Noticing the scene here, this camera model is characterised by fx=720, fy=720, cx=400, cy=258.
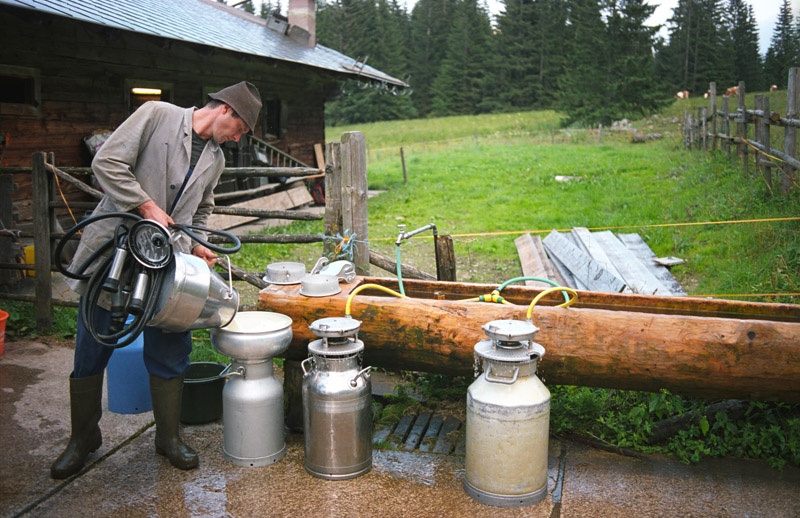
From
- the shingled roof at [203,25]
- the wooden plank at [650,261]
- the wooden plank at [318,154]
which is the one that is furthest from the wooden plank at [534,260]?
the wooden plank at [318,154]

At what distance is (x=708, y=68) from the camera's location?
30469 mm

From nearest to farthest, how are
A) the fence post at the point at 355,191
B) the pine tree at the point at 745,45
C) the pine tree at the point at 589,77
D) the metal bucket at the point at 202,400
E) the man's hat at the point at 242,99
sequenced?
the man's hat at the point at 242,99
the metal bucket at the point at 202,400
the fence post at the point at 355,191
the pine tree at the point at 745,45
the pine tree at the point at 589,77

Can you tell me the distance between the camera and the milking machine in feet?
10.6

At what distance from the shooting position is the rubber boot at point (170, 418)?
145 inches

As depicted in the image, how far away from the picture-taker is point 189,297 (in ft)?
10.8

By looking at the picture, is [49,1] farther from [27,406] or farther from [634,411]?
[634,411]

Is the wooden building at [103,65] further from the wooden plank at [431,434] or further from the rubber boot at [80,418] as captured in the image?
the wooden plank at [431,434]

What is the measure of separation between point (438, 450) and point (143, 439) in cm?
166

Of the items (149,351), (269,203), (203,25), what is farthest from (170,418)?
(269,203)

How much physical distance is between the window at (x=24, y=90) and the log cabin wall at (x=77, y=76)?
1 cm

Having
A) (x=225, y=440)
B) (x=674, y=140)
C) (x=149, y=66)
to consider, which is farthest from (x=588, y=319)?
(x=674, y=140)

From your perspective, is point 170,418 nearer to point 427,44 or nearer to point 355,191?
point 355,191

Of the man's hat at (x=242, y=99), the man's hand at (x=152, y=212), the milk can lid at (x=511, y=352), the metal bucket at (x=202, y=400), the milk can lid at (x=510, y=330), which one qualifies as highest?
the man's hat at (x=242, y=99)

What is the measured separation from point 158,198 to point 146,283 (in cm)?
58
